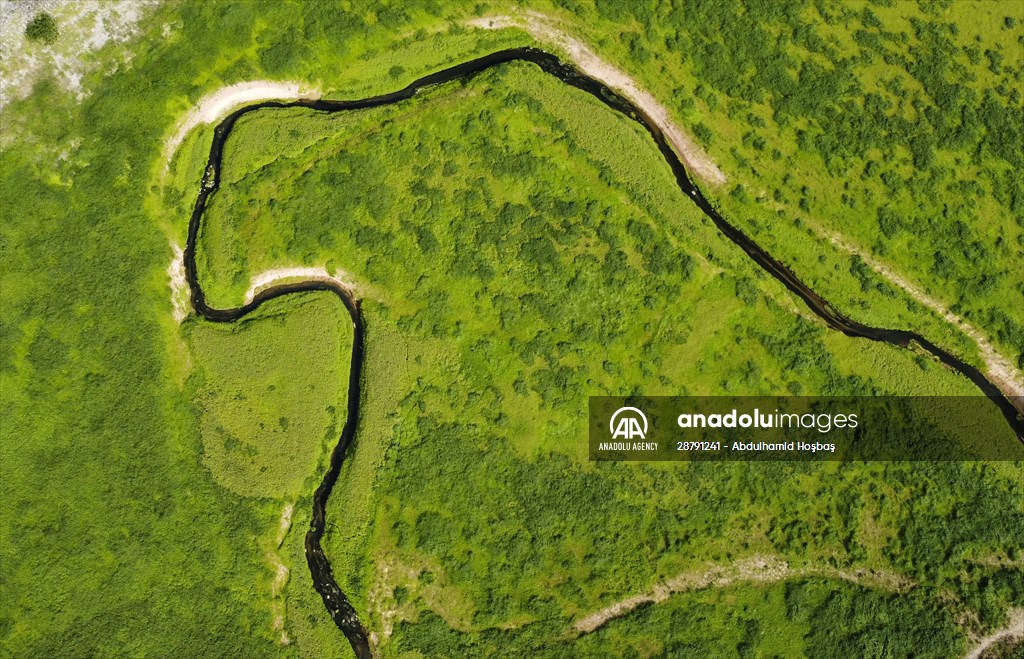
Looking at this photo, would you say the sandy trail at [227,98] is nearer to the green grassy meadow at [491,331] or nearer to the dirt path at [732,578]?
the green grassy meadow at [491,331]

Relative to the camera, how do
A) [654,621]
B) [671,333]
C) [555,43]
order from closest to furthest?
[654,621] → [671,333] → [555,43]

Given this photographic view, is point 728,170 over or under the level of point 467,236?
over

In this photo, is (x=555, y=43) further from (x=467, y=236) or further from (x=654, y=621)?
(x=654, y=621)

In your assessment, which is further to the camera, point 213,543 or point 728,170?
point 728,170

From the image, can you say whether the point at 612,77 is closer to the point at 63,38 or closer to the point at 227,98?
the point at 227,98

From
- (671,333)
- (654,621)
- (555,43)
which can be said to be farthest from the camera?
(555,43)

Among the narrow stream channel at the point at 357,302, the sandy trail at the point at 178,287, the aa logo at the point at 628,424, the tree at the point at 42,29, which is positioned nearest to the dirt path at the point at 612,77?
the narrow stream channel at the point at 357,302

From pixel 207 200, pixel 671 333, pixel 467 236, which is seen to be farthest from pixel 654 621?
pixel 207 200

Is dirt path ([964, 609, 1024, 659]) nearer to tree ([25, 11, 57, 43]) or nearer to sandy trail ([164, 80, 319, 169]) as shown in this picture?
sandy trail ([164, 80, 319, 169])
